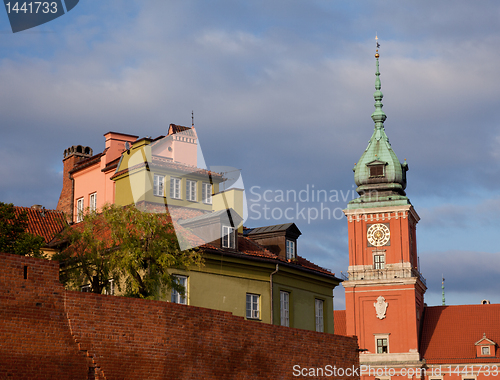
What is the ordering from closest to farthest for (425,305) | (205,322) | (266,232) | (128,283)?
(205,322) → (128,283) → (266,232) → (425,305)

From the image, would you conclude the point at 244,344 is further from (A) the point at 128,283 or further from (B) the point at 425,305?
(B) the point at 425,305

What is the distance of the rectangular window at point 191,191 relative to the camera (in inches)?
1367

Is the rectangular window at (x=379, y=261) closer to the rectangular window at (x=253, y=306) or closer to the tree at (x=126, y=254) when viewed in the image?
the rectangular window at (x=253, y=306)

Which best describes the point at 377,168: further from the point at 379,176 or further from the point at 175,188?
the point at 175,188

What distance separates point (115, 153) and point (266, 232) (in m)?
8.75

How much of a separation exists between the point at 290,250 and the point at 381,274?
42.4 m

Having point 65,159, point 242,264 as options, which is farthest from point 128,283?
point 65,159

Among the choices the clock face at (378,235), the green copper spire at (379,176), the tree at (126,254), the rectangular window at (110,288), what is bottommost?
the rectangular window at (110,288)

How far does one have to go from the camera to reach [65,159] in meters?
41.4

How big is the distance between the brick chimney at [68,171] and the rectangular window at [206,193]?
7370 millimetres

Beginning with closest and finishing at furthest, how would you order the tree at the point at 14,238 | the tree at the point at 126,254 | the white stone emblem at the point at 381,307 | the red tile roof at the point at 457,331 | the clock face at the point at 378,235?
the tree at the point at 14,238 < the tree at the point at 126,254 < the red tile roof at the point at 457,331 < the white stone emblem at the point at 381,307 < the clock face at the point at 378,235

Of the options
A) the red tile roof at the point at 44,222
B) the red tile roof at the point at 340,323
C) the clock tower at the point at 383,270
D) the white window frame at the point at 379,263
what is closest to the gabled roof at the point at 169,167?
the red tile roof at the point at 44,222

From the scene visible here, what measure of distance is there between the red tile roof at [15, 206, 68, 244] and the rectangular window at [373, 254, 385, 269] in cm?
4585

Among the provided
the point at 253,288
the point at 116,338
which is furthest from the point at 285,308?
the point at 116,338
